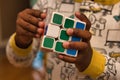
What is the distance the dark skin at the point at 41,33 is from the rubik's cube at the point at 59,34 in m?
0.01

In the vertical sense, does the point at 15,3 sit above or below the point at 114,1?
below

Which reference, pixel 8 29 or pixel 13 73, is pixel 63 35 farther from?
pixel 8 29

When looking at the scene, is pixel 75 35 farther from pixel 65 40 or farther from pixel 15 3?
pixel 15 3

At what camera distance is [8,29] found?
79.3 inches

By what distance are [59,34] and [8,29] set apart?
156 cm

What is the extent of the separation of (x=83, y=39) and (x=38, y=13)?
0.51 feet

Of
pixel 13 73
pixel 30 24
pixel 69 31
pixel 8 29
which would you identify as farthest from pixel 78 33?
pixel 8 29

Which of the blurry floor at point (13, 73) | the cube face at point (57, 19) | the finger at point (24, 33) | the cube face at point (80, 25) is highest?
the cube face at point (57, 19)

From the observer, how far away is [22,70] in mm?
1733

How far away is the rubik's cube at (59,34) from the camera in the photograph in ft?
1.64

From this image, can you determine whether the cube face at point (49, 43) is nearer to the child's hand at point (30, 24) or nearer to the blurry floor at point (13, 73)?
the child's hand at point (30, 24)

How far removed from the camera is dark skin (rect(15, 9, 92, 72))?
50cm

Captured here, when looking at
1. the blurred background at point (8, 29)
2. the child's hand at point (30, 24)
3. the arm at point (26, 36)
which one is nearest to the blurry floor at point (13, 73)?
the blurred background at point (8, 29)

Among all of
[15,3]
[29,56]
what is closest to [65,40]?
[29,56]
